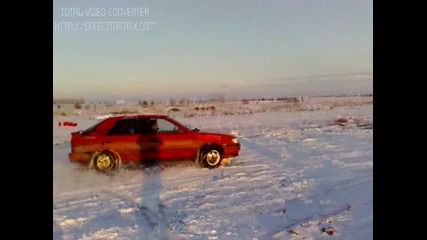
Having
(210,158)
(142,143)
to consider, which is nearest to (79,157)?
(142,143)

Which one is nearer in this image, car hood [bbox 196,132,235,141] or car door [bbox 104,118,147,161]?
car door [bbox 104,118,147,161]

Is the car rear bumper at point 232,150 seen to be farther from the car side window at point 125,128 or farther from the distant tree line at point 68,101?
the distant tree line at point 68,101

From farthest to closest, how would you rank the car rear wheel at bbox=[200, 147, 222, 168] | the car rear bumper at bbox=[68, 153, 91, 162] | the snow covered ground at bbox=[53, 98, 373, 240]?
the car rear wheel at bbox=[200, 147, 222, 168] → the car rear bumper at bbox=[68, 153, 91, 162] → the snow covered ground at bbox=[53, 98, 373, 240]

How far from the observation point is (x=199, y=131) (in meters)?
3.84

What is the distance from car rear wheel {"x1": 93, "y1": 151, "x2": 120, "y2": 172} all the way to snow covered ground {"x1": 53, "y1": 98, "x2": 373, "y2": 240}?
0.23 feet

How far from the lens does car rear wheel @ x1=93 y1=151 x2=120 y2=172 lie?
12.2ft

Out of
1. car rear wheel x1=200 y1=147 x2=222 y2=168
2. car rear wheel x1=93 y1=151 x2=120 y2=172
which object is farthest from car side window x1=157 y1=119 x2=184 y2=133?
car rear wheel x1=93 y1=151 x2=120 y2=172

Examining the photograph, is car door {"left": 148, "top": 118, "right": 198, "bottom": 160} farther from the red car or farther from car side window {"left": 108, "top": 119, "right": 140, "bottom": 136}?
car side window {"left": 108, "top": 119, "right": 140, "bottom": 136}

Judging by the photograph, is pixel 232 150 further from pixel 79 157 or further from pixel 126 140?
pixel 79 157

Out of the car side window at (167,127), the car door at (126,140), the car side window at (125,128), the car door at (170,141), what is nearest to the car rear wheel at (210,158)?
the car door at (170,141)

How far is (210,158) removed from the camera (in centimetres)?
385

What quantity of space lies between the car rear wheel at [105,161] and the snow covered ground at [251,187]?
7 centimetres

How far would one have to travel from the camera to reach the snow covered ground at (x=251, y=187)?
141 inches
